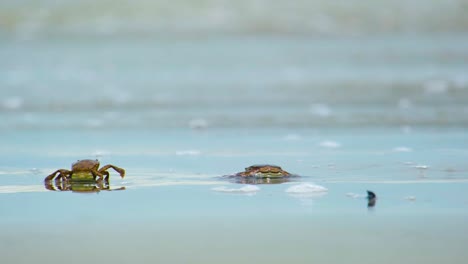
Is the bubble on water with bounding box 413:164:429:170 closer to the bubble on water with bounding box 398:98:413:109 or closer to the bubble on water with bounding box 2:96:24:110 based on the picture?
the bubble on water with bounding box 398:98:413:109

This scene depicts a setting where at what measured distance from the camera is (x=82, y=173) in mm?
5863

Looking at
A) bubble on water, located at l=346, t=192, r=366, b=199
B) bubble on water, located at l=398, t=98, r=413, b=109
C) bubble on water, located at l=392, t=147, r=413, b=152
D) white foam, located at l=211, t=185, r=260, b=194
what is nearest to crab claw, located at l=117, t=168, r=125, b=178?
white foam, located at l=211, t=185, r=260, b=194

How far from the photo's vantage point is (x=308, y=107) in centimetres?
1010

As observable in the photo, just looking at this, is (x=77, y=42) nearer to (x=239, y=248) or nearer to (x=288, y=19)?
(x=288, y=19)

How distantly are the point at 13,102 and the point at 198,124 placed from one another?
110 inches

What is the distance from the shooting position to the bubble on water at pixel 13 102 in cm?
1062

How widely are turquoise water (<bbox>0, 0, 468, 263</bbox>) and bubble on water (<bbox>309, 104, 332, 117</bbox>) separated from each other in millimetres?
61

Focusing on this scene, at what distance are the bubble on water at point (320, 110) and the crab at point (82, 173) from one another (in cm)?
383

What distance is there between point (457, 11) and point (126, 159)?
561 inches

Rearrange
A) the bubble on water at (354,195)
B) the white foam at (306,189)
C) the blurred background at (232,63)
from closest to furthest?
the bubble on water at (354,195) → the white foam at (306,189) → the blurred background at (232,63)

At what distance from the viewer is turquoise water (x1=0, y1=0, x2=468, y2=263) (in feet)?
14.3

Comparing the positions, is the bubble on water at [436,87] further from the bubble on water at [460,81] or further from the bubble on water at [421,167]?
the bubble on water at [421,167]

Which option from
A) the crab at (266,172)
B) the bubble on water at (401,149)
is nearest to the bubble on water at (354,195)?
the crab at (266,172)

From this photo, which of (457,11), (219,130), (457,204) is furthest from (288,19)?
(457,204)
